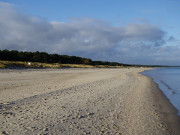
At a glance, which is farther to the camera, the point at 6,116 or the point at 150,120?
the point at 150,120

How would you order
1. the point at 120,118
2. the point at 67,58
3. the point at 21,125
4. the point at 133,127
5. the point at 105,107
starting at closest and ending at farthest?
the point at 21,125
the point at 133,127
the point at 120,118
the point at 105,107
the point at 67,58

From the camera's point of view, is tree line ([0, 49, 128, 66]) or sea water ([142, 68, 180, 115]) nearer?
sea water ([142, 68, 180, 115])

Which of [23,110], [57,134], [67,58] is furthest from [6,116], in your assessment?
[67,58]

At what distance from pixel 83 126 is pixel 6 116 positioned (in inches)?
81.6

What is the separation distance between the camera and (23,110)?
15.9 feet

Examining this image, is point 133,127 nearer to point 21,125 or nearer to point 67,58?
point 21,125

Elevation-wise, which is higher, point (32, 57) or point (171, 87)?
point (32, 57)

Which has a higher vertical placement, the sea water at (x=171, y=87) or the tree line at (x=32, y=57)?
the tree line at (x=32, y=57)

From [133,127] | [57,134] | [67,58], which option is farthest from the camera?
[67,58]

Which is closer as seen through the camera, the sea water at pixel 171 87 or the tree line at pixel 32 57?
the sea water at pixel 171 87

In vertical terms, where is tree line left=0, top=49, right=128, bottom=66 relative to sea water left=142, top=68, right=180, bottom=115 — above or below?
above

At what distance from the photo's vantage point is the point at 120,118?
4.60 m

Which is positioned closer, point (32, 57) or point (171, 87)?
point (171, 87)

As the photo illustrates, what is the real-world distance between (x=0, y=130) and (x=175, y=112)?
567 centimetres
